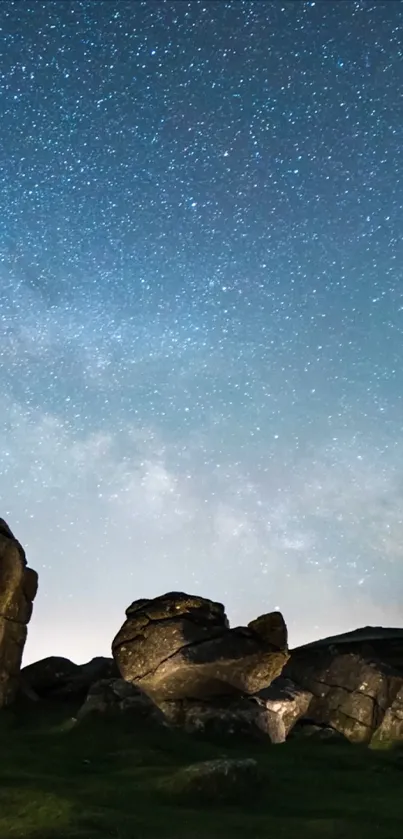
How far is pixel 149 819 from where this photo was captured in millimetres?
16203

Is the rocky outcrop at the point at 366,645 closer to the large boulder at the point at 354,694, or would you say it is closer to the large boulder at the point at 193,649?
the large boulder at the point at 354,694

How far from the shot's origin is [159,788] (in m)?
19.0

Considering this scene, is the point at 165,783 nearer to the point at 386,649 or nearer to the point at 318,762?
the point at 318,762

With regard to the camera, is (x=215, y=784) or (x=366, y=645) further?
(x=366, y=645)

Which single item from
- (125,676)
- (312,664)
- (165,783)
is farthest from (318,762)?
(312,664)

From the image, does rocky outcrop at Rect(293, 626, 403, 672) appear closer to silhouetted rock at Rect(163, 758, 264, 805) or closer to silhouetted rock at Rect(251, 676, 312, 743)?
silhouetted rock at Rect(251, 676, 312, 743)

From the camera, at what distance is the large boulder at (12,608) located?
114ft

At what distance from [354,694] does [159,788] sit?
2451cm

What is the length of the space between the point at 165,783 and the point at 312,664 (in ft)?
88.9

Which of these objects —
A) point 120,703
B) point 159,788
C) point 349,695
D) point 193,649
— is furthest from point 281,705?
point 159,788

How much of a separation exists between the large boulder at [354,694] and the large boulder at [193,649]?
232 inches

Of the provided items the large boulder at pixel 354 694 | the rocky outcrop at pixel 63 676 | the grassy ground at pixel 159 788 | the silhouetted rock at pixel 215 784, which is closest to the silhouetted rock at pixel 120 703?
the grassy ground at pixel 159 788

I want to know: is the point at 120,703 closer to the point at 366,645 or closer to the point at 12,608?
the point at 12,608

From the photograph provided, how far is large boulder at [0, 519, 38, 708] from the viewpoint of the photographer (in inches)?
1369
